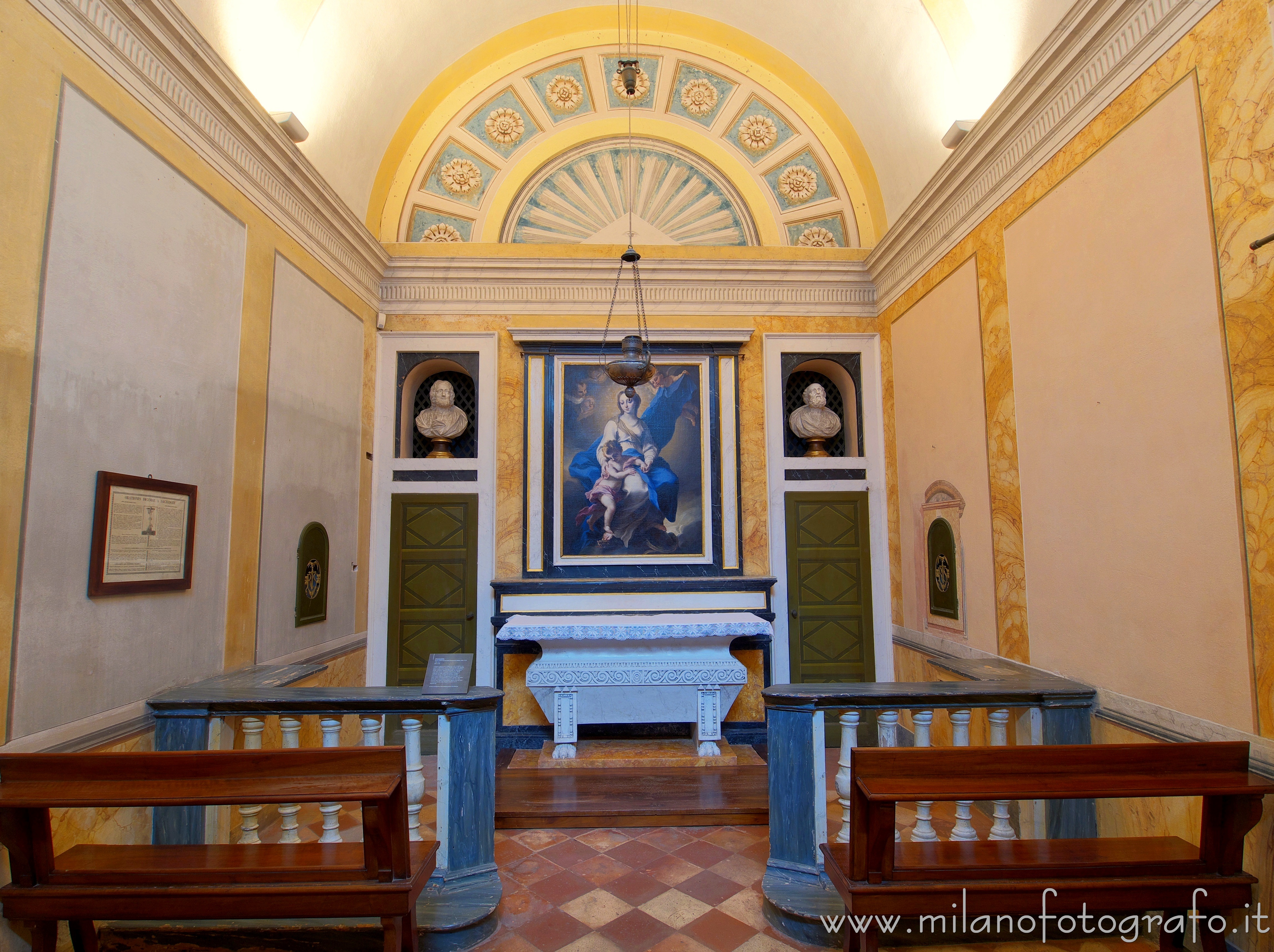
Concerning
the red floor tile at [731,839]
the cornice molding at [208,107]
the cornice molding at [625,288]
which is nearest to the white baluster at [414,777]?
the red floor tile at [731,839]

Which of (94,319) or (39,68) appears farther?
(94,319)

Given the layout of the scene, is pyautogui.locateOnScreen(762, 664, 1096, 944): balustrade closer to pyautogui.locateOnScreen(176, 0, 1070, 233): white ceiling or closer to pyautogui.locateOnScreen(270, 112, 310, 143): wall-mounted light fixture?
pyautogui.locateOnScreen(176, 0, 1070, 233): white ceiling

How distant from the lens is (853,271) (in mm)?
6965

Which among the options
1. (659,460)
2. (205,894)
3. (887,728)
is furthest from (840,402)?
(205,894)

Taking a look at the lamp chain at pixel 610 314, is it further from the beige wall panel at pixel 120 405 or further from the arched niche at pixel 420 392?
the beige wall panel at pixel 120 405

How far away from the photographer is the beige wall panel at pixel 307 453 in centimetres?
483

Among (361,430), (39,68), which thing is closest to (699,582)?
(361,430)

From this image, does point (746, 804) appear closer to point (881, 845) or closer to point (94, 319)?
point (881, 845)

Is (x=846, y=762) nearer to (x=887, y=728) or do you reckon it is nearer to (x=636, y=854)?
(x=887, y=728)

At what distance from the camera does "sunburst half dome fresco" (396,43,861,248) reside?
698 cm

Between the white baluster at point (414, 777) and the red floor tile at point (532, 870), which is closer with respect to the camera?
the white baluster at point (414, 777)

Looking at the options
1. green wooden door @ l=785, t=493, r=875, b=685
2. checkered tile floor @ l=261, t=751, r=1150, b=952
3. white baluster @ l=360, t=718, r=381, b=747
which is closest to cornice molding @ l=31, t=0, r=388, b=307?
white baluster @ l=360, t=718, r=381, b=747

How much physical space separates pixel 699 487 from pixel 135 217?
461cm

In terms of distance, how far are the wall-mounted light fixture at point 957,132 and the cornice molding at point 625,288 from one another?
1.84 metres
